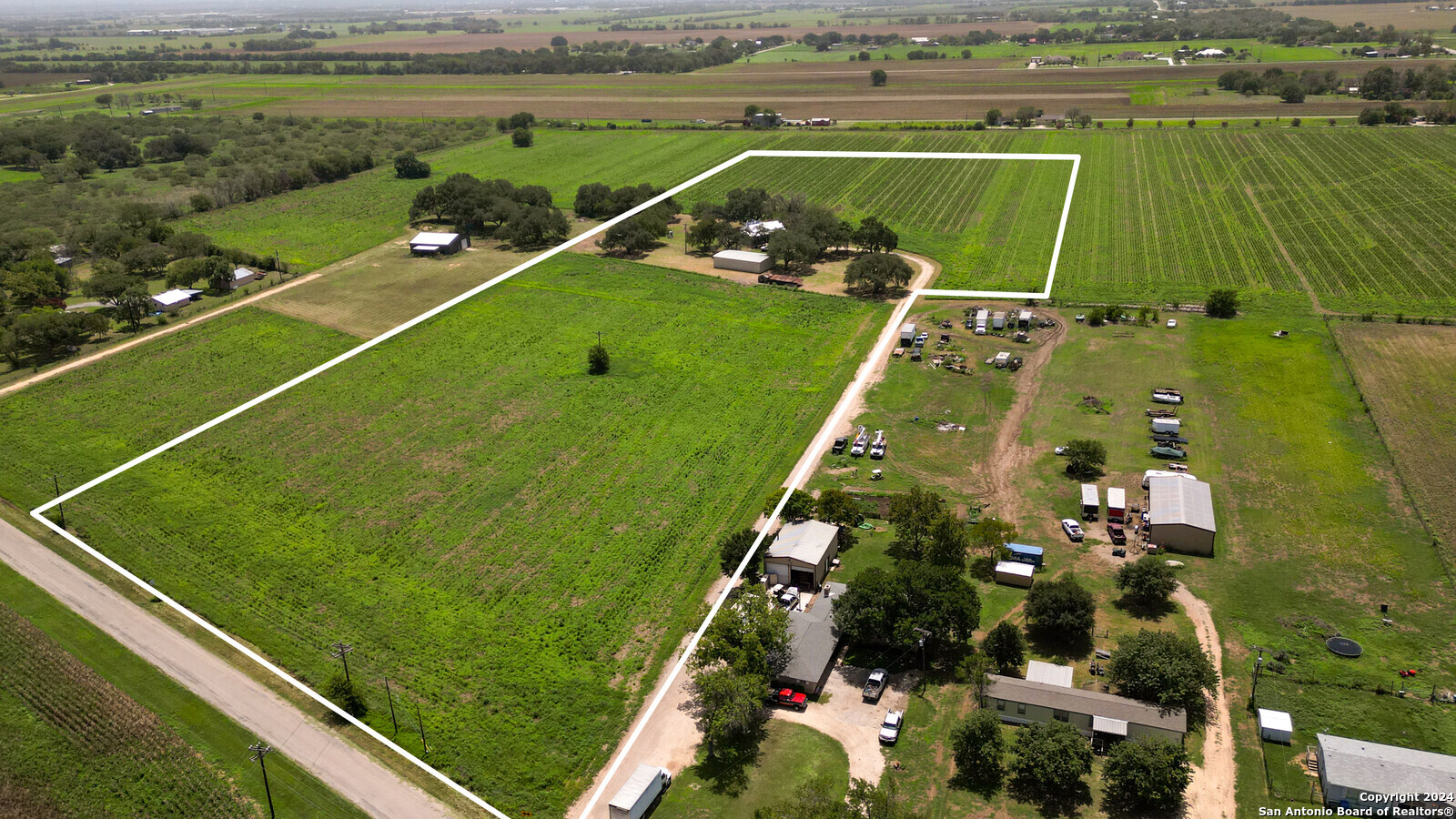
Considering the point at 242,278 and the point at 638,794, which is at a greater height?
the point at 242,278

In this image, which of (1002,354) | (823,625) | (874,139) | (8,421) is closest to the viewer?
(823,625)

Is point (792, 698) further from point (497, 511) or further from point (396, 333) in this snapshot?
point (497, 511)

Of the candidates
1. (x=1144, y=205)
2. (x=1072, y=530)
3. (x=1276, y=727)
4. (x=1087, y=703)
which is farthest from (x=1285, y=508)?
(x=1144, y=205)

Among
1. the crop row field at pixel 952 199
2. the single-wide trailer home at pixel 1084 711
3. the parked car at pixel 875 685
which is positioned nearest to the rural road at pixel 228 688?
the parked car at pixel 875 685

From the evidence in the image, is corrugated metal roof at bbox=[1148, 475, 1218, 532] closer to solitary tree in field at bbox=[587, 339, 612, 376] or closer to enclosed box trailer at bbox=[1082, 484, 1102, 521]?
enclosed box trailer at bbox=[1082, 484, 1102, 521]

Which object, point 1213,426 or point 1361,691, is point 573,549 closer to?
point 1361,691

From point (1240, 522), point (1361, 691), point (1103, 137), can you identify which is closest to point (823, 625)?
point (1361, 691)
